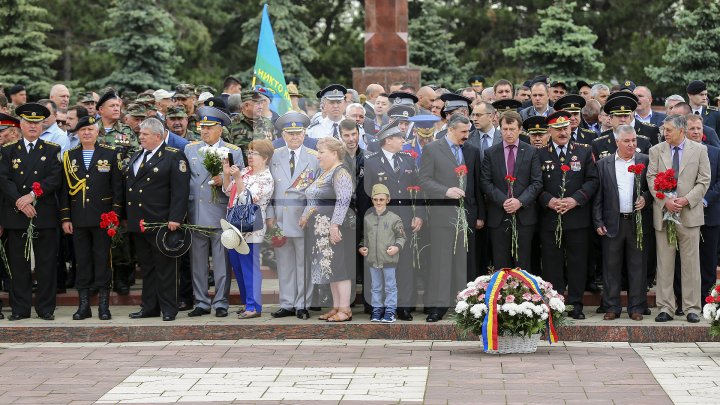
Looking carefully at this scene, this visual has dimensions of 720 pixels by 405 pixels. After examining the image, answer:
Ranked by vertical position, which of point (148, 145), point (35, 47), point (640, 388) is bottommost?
point (640, 388)

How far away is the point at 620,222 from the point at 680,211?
1.97 ft

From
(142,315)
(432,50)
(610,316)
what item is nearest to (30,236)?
(142,315)

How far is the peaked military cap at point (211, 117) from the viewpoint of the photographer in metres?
13.6

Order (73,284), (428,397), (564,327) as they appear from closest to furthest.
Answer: (428,397), (564,327), (73,284)

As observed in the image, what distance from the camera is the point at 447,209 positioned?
512 inches

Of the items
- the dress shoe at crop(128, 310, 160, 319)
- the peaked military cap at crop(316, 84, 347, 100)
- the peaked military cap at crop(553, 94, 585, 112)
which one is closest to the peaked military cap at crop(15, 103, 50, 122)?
the dress shoe at crop(128, 310, 160, 319)

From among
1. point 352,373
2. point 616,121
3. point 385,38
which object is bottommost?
point 352,373

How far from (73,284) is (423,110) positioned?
462 centimetres

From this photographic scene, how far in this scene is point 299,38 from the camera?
103 feet

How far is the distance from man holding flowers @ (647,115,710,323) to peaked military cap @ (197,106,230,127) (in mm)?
4479

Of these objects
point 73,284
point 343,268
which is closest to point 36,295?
point 73,284

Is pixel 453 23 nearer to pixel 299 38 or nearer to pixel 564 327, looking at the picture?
pixel 299 38

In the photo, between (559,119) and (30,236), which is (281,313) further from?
(559,119)

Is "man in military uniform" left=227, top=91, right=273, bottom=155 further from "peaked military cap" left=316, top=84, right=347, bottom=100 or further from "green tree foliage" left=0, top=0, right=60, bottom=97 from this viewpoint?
"green tree foliage" left=0, top=0, right=60, bottom=97
